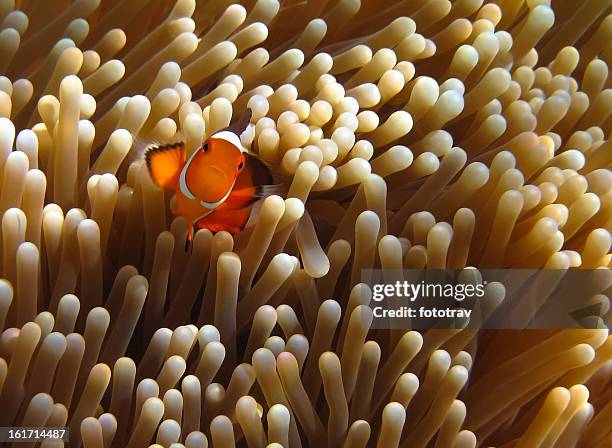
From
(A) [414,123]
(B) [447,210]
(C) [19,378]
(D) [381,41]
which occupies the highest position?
(D) [381,41]

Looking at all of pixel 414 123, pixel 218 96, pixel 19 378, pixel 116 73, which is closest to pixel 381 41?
pixel 414 123

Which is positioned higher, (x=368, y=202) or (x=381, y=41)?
(x=381, y=41)

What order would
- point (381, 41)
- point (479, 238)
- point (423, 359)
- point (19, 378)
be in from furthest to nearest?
1. point (381, 41)
2. point (479, 238)
3. point (423, 359)
4. point (19, 378)

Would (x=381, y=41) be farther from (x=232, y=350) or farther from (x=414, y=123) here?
(x=232, y=350)
